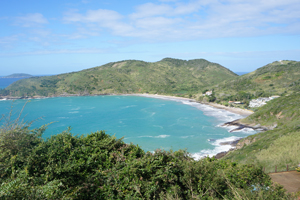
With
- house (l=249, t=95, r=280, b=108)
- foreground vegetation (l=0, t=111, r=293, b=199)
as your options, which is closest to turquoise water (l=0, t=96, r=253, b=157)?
house (l=249, t=95, r=280, b=108)

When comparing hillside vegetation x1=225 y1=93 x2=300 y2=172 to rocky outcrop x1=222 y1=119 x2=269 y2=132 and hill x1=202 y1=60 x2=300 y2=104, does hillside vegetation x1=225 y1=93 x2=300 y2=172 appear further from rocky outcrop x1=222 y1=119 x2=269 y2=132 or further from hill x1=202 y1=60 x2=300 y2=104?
hill x1=202 y1=60 x2=300 y2=104

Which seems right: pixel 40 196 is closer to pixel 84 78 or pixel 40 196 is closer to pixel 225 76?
pixel 84 78

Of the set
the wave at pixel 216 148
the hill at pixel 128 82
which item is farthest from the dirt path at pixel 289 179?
the hill at pixel 128 82

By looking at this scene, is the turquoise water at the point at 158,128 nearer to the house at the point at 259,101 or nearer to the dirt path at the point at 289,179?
the house at the point at 259,101

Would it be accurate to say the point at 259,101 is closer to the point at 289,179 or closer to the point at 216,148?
the point at 216,148

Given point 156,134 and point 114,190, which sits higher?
point 114,190

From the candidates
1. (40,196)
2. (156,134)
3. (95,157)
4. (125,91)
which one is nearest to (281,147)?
(95,157)

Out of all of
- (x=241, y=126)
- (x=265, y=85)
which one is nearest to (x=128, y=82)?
(x=265, y=85)
